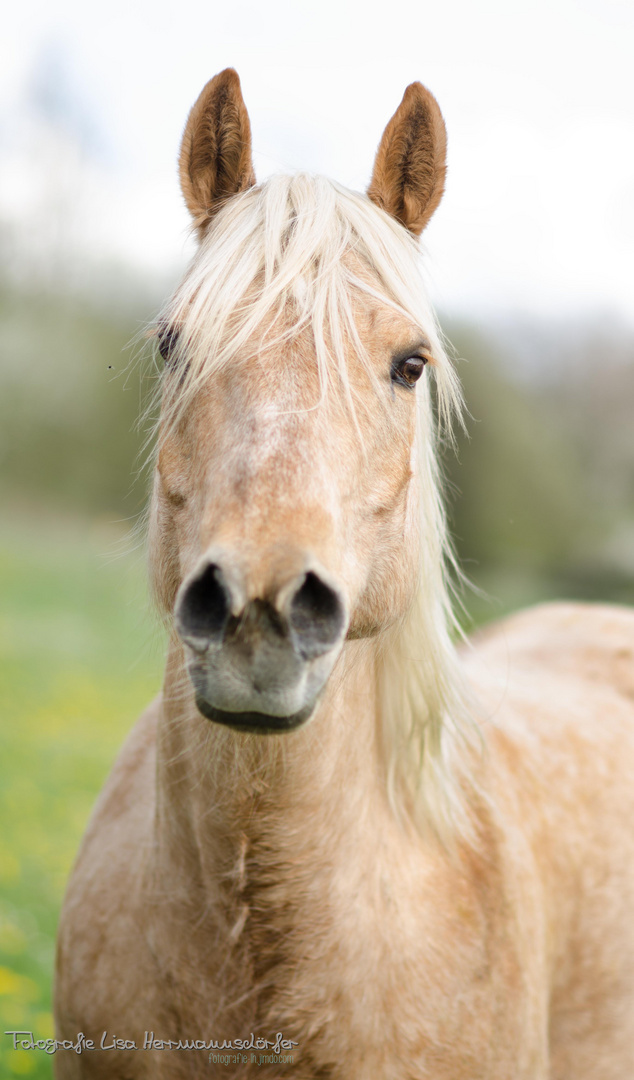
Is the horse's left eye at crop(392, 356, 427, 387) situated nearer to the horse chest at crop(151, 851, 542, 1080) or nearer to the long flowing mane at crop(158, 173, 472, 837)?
the long flowing mane at crop(158, 173, 472, 837)

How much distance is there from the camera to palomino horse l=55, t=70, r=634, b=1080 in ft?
5.39

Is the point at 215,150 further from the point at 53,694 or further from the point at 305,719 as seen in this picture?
the point at 53,694

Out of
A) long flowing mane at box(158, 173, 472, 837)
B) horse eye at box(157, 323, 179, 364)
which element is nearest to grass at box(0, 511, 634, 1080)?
long flowing mane at box(158, 173, 472, 837)

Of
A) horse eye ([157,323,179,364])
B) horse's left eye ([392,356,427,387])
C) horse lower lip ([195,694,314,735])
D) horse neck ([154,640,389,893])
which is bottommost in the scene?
horse neck ([154,640,389,893])

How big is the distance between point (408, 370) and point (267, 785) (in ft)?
3.64

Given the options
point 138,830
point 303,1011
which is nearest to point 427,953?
point 303,1011

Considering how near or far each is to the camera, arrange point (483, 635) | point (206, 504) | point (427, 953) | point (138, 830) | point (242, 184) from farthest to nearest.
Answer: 1. point (483, 635)
2. point (138, 830)
3. point (242, 184)
4. point (427, 953)
5. point (206, 504)

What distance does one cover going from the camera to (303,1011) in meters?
2.04

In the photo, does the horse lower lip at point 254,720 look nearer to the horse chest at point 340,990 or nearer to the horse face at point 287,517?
the horse face at point 287,517

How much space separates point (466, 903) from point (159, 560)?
1.29 meters

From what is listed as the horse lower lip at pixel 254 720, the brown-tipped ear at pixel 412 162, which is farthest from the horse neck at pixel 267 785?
the brown-tipped ear at pixel 412 162

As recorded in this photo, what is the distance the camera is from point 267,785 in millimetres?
2053

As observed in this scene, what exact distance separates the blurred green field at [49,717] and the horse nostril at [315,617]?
1002 mm

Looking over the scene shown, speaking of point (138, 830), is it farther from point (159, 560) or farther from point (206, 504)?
point (206, 504)
